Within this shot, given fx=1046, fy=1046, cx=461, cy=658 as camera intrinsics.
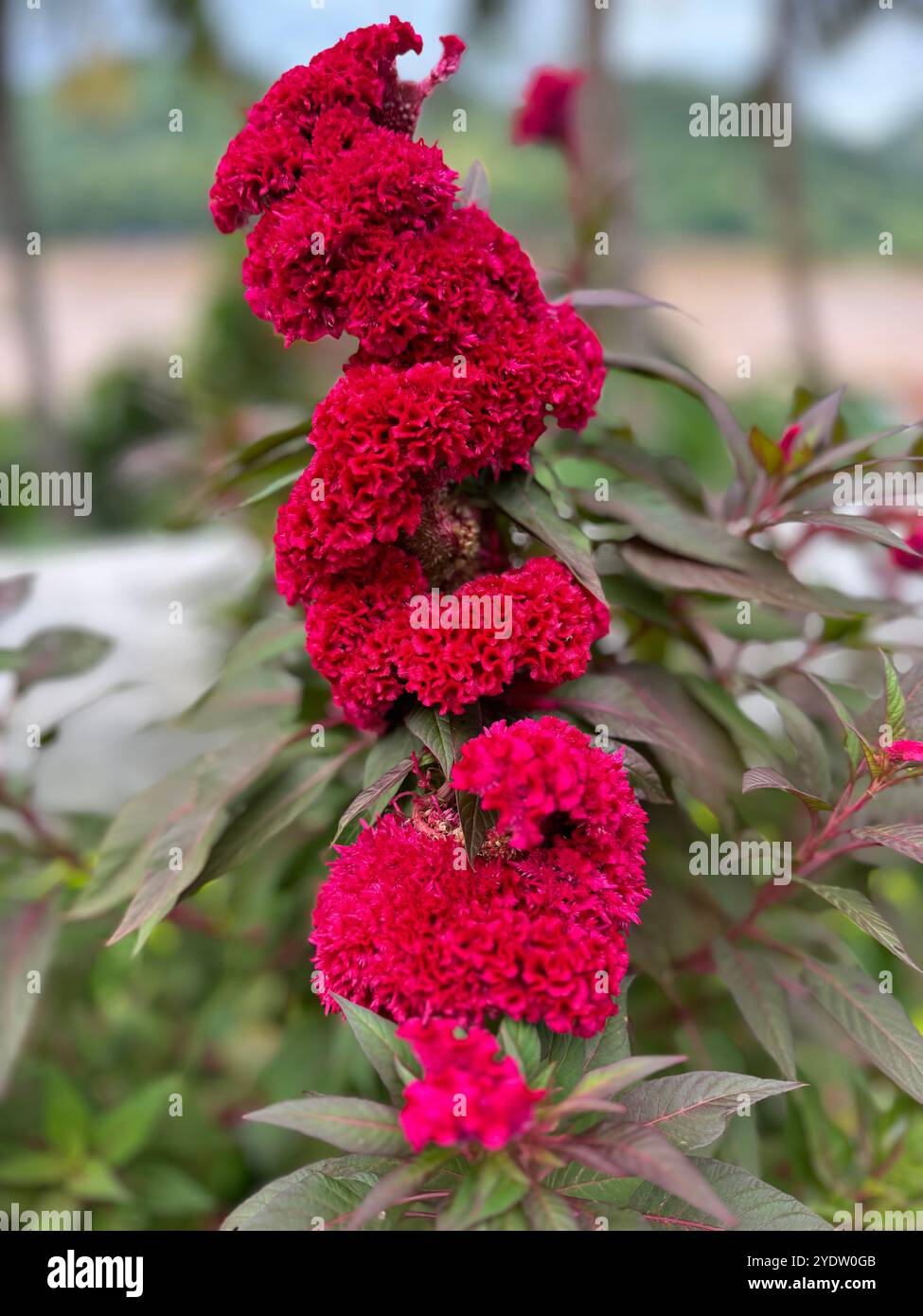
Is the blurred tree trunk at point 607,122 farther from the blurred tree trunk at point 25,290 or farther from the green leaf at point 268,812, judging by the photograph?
the blurred tree trunk at point 25,290

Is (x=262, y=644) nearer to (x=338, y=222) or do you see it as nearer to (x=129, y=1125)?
(x=338, y=222)

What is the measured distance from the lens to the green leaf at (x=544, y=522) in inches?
28.7

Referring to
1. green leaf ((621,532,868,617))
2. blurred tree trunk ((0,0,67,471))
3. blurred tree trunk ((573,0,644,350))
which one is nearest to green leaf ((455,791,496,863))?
green leaf ((621,532,868,617))

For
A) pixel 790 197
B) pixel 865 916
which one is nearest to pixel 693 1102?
pixel 865 916

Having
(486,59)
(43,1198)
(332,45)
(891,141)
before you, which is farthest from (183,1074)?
(891,141)

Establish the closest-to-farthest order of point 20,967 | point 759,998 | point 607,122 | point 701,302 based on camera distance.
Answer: point 759,998 < point 20,967 < point 607,122 < point 701,302

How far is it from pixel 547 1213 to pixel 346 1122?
4.9 inches

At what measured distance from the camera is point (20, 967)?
111cm

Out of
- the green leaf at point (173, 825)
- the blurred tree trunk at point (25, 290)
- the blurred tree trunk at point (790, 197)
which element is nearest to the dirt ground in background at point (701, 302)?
the blurred tree trunk at point (790, 197)

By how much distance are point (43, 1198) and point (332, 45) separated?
1.26 m

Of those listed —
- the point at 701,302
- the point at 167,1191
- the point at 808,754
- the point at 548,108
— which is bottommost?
the point at 167,1191

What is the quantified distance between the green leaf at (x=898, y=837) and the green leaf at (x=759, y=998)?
170mm

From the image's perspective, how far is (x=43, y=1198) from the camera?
1247mm
